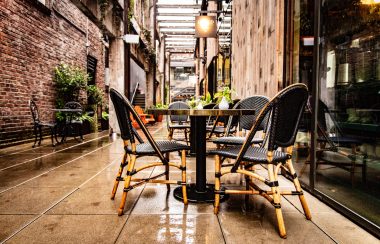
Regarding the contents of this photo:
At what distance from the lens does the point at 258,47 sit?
156 inches

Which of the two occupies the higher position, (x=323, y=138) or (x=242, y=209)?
(x=323, y=138)

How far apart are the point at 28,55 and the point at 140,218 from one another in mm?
5247

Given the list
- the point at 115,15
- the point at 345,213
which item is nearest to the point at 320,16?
the point at 345,213

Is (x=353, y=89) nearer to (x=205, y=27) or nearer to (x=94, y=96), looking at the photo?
(x=205, y=27)

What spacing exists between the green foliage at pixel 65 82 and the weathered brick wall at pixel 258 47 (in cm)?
400

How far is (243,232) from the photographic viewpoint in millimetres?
1729

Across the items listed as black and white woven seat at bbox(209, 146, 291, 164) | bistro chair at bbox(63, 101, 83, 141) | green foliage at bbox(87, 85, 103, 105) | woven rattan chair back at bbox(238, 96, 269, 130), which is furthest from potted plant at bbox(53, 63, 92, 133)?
black and white woven seat at bbox(209, 146, 291, 164)

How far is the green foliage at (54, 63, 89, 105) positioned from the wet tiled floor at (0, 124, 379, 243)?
4.41 meters

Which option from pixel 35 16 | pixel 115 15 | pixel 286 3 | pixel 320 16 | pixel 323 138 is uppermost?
pixel 115 15

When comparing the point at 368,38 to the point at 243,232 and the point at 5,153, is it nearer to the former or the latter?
the point at 243,232

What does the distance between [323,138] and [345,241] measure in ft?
4.83

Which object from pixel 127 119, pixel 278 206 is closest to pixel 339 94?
pixel 278 206

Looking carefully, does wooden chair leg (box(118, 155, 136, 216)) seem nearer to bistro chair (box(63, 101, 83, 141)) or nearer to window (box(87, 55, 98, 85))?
bistro chair (box(63, 101, 83, 141))

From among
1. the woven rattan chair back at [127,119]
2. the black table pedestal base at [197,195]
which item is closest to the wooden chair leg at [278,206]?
the black table pedestal base at [197,195]
